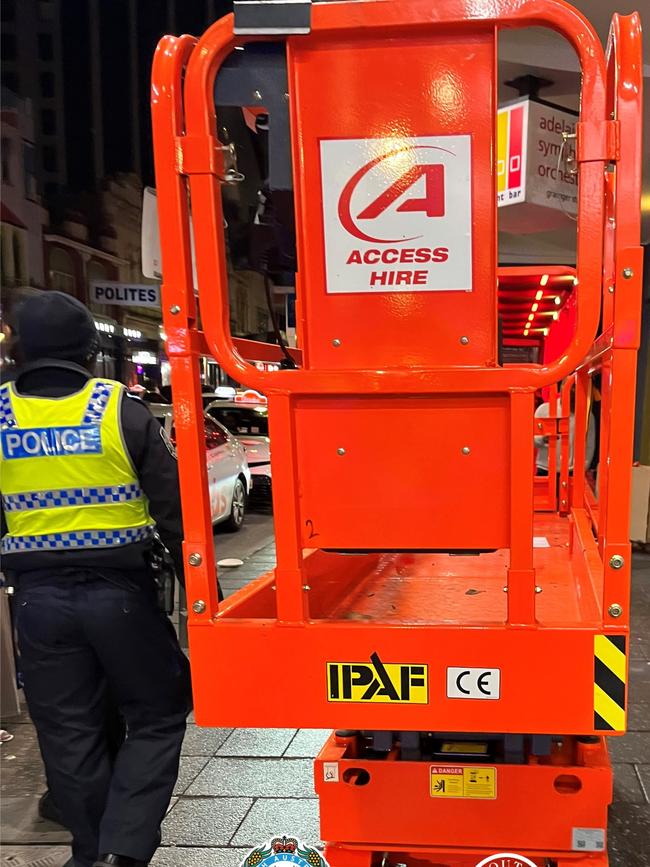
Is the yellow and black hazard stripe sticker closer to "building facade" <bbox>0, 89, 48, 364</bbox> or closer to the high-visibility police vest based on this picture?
the high-visibility police vest

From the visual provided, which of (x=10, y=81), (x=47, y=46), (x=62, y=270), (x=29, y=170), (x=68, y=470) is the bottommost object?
(x=68, y=470)

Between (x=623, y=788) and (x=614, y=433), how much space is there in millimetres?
2736

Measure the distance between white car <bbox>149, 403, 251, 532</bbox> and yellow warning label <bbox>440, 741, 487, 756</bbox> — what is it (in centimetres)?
711

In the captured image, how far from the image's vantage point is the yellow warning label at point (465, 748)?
2.10 metres

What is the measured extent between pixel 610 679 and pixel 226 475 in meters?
8.44

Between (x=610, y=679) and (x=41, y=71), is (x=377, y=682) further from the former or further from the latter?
(x=41, y=71)

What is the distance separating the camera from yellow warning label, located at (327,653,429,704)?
168 centimetres

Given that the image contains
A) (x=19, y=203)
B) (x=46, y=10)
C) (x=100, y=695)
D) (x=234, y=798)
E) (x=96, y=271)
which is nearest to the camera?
(x=100, y=695)

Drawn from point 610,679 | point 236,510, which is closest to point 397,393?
point 610,679

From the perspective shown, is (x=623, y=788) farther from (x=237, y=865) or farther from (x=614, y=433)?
(x=614, y=433)

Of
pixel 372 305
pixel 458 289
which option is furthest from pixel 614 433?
pixel 372 305

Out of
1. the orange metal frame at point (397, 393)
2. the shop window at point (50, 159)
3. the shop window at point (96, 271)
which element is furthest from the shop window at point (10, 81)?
the orange metal frame at point (397, 393)

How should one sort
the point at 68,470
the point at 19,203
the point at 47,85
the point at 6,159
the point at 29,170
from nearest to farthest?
the point at 68,470, the point at 6,159, the point at 29,170, the point at 19,203, the point at 47,85

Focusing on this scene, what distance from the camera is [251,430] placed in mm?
12945
